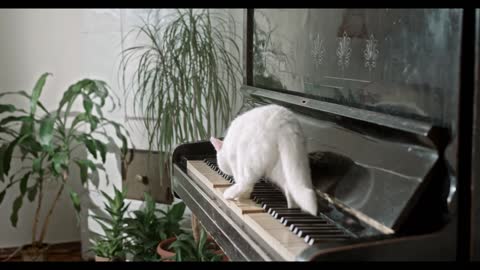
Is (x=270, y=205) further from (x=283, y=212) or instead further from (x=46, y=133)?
(x=46, y=133)

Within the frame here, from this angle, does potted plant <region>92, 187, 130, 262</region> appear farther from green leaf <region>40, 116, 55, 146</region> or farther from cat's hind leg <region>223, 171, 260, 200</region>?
cat's hind leg <region>223, 171, 260, 200</region>

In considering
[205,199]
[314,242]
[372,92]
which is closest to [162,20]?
[205,199]

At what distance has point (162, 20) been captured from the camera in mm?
2746

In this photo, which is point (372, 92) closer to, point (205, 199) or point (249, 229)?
point (249, 229)

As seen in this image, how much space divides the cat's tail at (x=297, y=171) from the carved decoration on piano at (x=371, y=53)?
0.64ft

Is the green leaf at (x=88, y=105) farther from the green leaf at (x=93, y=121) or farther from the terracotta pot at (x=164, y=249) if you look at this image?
the terracotta pot at (x=164, y=249)

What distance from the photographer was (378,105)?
1.19 metres

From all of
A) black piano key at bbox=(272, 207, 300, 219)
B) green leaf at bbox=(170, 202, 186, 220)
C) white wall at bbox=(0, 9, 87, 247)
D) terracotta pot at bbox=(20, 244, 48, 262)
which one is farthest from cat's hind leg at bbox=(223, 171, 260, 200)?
white wall at bbox=(0, 9, 87, 247)

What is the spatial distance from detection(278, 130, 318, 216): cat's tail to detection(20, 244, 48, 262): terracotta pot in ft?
7.64

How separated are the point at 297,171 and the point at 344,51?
12.1 inches

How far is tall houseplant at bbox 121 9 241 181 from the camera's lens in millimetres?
2473

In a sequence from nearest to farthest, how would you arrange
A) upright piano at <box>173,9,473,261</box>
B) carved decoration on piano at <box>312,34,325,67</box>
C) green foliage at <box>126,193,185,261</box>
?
1. upright piano at <box>173,9,473,261</box>
2. carved decoration on piano at <box>312,34,325,67</box>
3. green foliage at <box>126,193,185,261</box>

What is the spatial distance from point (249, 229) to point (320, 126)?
1.01ft

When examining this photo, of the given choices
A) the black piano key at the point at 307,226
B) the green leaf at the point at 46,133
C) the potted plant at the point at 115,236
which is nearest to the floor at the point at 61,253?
the potted plant at the point at 115,236
